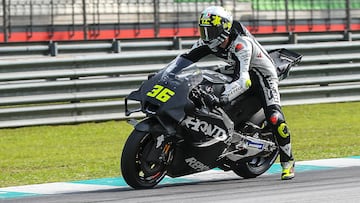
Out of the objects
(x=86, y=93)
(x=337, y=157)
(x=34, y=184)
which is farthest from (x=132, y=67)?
(x=34, y=184)

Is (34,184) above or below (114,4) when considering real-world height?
below

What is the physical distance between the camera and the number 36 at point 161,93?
7816mm

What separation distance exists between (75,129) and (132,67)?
1609 mm

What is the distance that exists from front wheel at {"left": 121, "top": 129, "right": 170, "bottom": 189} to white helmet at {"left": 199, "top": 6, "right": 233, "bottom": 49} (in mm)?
1061

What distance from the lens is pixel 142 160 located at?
25.6ft

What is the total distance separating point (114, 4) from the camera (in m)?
16.0

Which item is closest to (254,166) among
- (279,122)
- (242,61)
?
(279,122)

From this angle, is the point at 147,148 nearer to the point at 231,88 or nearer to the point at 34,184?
the point at 231,88

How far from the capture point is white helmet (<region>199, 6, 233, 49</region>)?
323 inches

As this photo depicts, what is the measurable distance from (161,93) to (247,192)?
1.12m

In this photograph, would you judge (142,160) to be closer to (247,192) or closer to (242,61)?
(247,192)

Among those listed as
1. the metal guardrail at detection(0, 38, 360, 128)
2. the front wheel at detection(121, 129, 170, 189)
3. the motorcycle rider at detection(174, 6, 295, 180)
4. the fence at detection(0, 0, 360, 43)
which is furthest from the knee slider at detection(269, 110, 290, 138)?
the fence at detection(0, 0, 360, 43)

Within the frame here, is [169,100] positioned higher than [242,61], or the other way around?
[242,61]

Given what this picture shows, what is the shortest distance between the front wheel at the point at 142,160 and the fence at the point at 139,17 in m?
6.98
